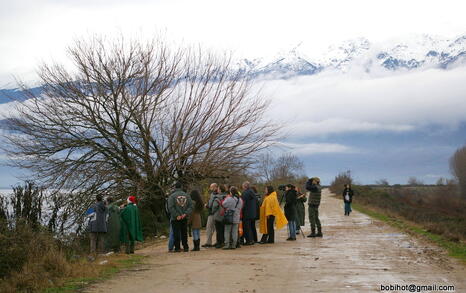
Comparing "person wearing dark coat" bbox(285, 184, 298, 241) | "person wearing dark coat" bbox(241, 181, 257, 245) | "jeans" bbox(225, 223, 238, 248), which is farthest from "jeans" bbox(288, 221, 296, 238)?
"jeans" bbox(225, 223, 238, 248)

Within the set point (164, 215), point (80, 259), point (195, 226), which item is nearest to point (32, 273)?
point (80, 259)

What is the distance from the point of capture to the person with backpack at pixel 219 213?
16.8 meters

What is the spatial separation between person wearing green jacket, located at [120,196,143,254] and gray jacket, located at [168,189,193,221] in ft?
3.24

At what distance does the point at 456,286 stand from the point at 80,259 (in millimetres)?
8068

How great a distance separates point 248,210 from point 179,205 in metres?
2.60

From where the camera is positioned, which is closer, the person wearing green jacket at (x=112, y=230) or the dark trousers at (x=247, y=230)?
the person wearing green jacket at (x=112, y=230)

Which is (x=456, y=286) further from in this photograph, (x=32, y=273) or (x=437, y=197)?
(x=437, y=197)

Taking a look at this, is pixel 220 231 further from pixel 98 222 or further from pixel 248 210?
pixel 98 222

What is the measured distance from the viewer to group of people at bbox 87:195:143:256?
15.9 meters

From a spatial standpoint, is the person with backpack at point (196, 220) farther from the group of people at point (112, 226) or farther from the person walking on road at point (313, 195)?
the person walking on road at point (313, 195)

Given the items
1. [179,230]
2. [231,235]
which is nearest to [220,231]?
[231,235]

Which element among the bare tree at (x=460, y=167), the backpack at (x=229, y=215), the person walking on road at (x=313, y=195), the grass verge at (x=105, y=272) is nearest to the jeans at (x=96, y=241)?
the grass verge at (x=105, y=272)

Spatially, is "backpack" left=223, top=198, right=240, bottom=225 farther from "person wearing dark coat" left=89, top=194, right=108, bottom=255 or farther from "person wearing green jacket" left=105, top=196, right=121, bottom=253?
"person wearing dark coat" left=89, top=194, right=108, bottom=255

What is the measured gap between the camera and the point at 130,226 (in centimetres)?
1589
